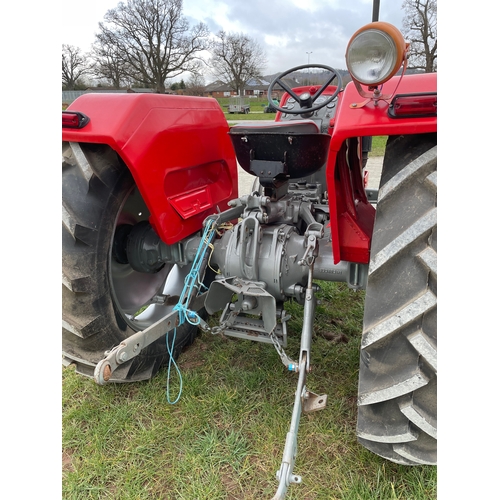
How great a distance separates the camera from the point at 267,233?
1976 millimetres

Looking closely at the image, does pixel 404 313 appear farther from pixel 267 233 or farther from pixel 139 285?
pixel 139 285

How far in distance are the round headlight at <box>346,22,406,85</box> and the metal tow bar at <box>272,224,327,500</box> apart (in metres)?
0.72

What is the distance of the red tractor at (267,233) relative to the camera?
4.31 ft

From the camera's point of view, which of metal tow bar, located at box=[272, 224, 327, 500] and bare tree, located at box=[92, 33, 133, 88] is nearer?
metal tow bar, located at box=[272, 224, 327, 500]

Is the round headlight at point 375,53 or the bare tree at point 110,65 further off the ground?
the bare tree at point 110,65

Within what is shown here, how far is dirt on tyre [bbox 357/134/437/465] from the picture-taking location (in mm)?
1283

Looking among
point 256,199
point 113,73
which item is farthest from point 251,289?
point 113,73

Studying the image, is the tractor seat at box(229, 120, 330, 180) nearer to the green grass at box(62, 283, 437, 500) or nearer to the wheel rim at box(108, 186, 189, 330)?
the wheel rim at box(108, 186, 189, 330)

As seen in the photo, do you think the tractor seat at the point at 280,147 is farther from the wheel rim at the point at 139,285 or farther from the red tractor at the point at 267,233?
the wheel rim at the point at 139,285

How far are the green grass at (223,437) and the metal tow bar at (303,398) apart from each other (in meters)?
0.32

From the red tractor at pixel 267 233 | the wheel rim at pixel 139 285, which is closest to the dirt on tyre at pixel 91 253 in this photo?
the red tractor at pixel 267 233

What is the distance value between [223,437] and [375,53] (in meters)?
1.63

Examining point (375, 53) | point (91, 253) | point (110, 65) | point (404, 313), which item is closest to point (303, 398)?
point (404, 313)

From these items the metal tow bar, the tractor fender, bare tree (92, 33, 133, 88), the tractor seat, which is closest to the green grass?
the metal tow bar
